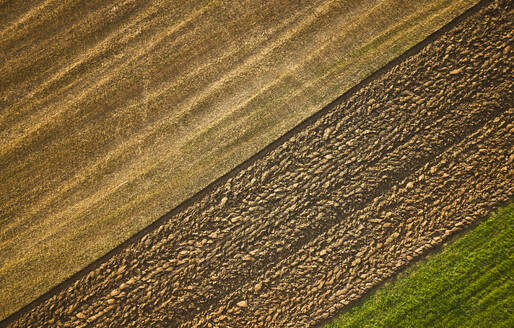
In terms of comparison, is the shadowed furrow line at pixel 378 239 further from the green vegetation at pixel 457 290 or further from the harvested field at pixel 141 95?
the harvested field at pixel 141 95

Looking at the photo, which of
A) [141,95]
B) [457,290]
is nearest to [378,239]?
[457,290]

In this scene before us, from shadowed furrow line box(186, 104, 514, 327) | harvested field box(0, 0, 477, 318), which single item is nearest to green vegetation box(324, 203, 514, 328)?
shadowed furrow line box(186, 104, 514, 327)

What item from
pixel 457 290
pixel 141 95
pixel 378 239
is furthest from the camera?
pixel 141 95

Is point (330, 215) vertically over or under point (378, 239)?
over

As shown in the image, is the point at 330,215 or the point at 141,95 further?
the point at 141,95

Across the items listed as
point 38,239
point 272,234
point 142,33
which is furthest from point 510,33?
point 38,239

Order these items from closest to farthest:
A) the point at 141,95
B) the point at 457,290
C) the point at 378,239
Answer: the point at 457,290 < the point at 378,239 < the point at 141,95

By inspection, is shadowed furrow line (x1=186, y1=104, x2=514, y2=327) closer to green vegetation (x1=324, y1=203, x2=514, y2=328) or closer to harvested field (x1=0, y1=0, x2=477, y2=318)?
green vegetation (x1=324, y1=203, x2=514, y2=328)

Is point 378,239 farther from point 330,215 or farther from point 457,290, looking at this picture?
point 457,290
